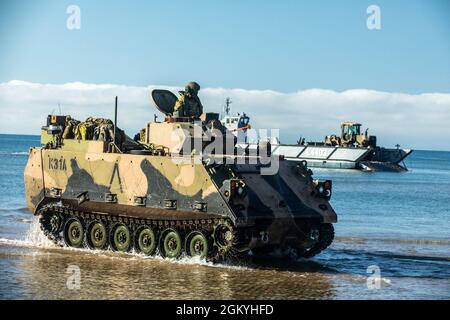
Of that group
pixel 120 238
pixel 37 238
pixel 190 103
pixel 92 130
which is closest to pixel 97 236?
pixel 120 238

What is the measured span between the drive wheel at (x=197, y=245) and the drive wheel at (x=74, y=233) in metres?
3.65

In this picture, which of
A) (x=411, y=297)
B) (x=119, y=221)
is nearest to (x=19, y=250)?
(x=119, y=221)

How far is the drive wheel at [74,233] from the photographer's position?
70.1 feet

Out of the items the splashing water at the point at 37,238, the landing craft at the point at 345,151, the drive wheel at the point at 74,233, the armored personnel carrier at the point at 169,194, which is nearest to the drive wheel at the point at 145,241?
the armored personnel carrier at the point at 169,194

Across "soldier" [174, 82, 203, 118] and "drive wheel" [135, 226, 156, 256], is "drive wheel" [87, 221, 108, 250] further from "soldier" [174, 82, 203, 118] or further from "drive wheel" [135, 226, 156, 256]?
"soldier" [174, 82, 203, 118]

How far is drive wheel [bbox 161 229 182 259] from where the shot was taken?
62.5 feet

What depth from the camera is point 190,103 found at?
22.0 meters

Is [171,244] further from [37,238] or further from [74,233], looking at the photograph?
[37,238]

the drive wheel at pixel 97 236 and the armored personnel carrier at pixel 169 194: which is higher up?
the armored personnel carrier at pixel 169 194

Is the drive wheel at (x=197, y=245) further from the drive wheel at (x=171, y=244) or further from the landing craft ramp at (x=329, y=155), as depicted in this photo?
the landing craft ramp at (x=329, y=155)

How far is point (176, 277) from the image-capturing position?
17031mm
